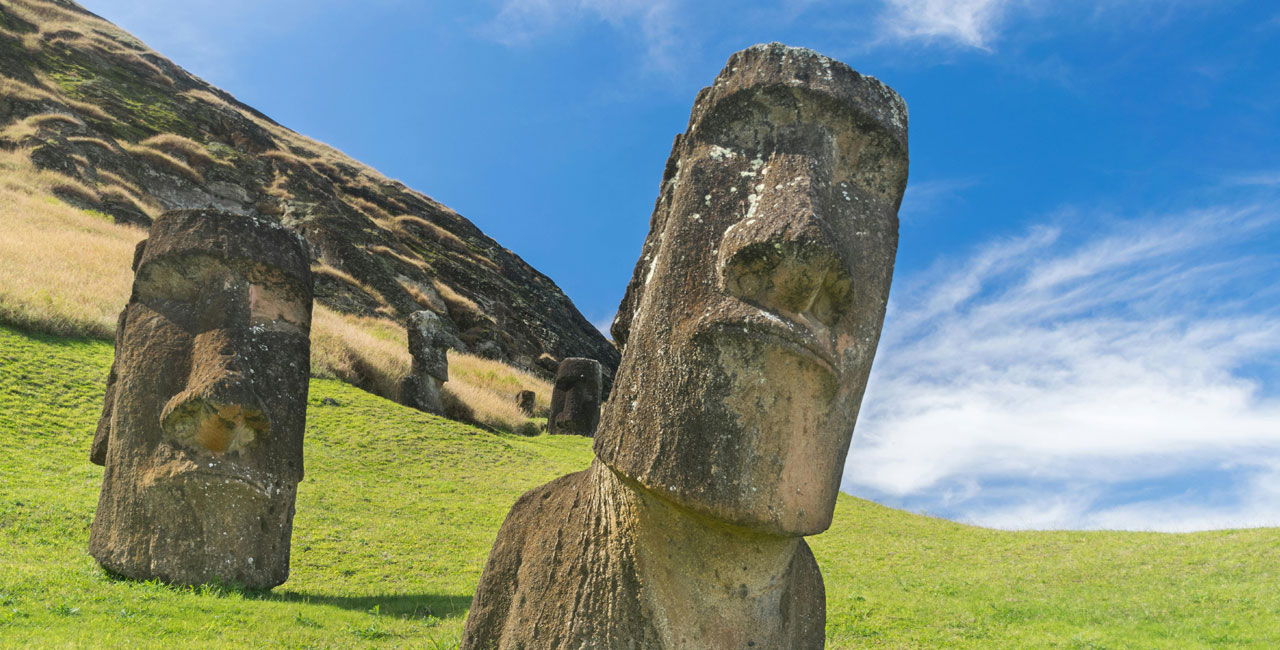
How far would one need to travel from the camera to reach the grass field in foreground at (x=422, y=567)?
24.0 feet

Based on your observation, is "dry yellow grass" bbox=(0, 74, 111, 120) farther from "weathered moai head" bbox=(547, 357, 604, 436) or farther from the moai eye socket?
the moai eye socket

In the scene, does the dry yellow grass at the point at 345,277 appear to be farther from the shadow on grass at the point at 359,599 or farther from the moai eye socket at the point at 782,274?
the moai eye socket at the point at 782,274

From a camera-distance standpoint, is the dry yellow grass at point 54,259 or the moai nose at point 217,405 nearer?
the moai nose at point 217,405

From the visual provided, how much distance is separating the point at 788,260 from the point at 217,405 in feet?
19.7

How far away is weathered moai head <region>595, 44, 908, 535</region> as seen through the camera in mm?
3461

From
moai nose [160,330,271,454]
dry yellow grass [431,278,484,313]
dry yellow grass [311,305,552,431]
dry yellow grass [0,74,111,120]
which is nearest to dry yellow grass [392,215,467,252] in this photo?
dry yellow grass [431,278,484,313]

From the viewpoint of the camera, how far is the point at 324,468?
15.6m

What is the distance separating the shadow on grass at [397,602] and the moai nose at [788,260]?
5816mm

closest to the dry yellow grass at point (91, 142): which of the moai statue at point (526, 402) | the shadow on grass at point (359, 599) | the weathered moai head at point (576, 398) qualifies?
the moai statue at point (526, 402)

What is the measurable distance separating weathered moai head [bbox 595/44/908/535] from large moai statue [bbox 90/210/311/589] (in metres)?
5.36

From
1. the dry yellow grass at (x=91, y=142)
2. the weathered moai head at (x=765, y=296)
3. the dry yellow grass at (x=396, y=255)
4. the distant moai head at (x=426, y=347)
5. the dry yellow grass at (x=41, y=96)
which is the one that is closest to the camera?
the weathered moai head at (x=765, y=296)

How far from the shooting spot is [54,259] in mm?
22109

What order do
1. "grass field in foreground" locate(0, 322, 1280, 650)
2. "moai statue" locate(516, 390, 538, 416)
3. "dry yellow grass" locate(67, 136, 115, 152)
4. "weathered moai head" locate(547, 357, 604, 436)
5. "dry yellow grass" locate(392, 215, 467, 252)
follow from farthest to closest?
"dry yellow grass" locate(392, 215, 467, 252), "dry yellow grass" locate(67, 136, 115, 152), "moai statue" locate(516, 390, 538, 416), "weathered moai head" locate(547, 357, 604, 436), "grass field in foreground" locate(0, 322, 1280, 650)

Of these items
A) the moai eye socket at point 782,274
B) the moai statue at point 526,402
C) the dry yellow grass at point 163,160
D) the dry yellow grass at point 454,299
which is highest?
the dry yellow grass at point 163,160
